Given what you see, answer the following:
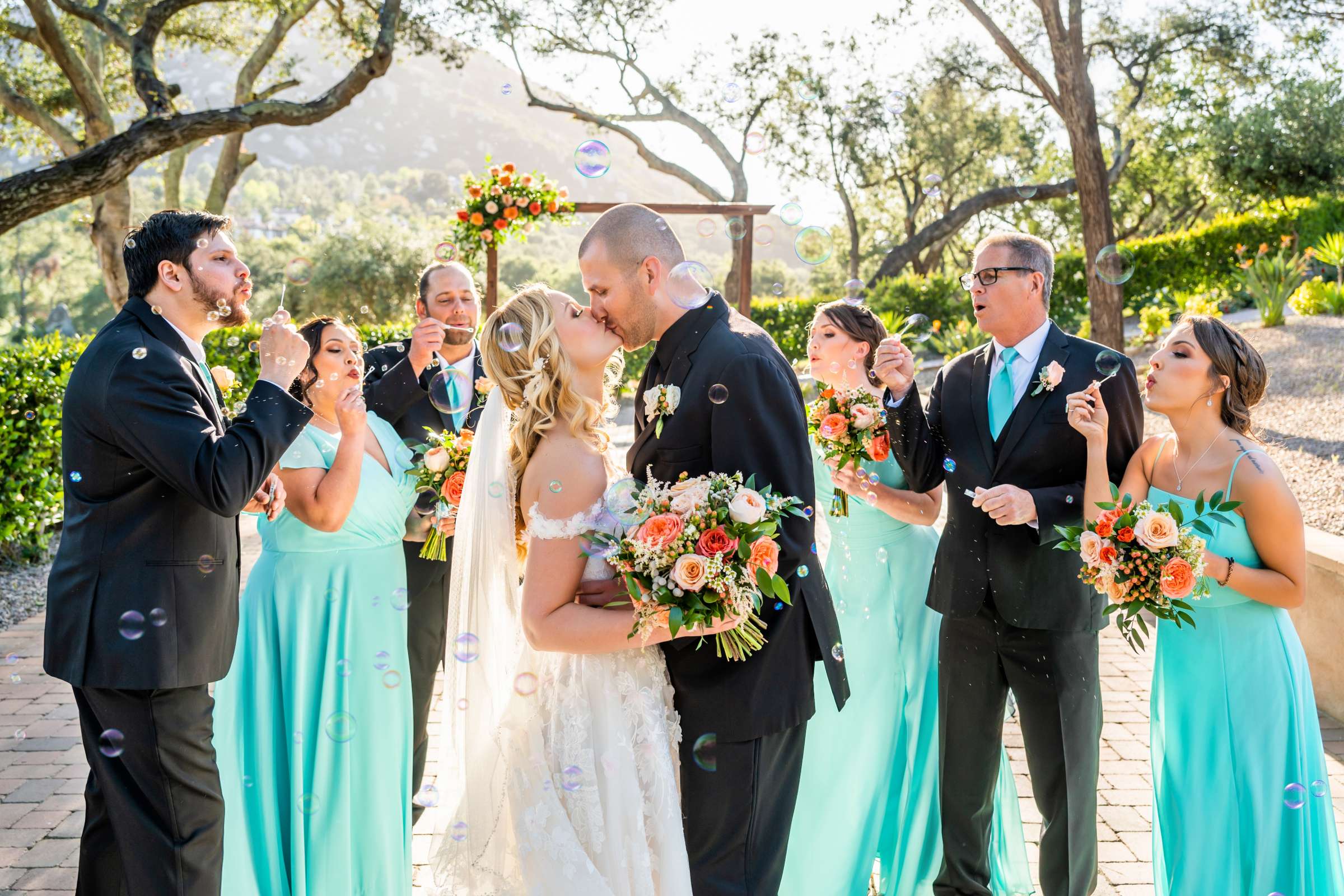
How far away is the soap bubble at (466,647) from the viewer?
2.90m

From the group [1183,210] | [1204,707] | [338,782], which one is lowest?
[338,782]

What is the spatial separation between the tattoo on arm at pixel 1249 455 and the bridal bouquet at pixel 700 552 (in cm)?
174

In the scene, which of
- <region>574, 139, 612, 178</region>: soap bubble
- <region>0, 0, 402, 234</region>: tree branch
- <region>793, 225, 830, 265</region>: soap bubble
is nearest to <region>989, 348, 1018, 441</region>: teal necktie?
<region>793, 225, 830, 265</region>: soap bubble

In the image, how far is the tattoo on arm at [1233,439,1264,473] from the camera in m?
3.18

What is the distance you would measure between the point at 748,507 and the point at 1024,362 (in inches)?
68.9

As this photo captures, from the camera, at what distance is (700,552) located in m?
2.35

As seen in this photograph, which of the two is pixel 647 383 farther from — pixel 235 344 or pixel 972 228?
pixel 972 228

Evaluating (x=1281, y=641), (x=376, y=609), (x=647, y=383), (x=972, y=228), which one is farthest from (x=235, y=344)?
(x=972, y=228)

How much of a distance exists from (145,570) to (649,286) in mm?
1625

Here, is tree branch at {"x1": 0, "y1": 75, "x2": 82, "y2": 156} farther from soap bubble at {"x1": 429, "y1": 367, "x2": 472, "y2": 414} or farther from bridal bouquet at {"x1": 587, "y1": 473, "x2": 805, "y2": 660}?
bridal bouquet at {"x1": 587, "y1": 473, "x2": 805, "y2": 660}

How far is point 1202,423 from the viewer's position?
3.36 meters

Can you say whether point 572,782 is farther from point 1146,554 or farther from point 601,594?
point 1146,554

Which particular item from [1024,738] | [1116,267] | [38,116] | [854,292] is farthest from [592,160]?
[38,116]

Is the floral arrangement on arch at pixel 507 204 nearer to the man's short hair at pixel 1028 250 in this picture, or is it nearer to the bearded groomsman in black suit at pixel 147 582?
the man's short hair at pixel 1028 250
